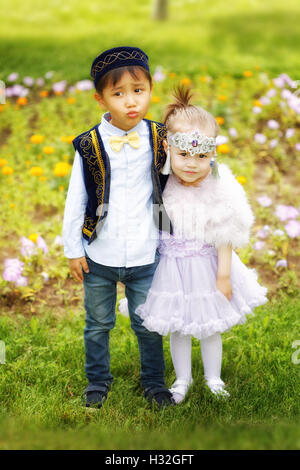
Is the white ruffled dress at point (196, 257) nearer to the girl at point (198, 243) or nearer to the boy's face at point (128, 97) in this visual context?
the girl at point (198, 243)

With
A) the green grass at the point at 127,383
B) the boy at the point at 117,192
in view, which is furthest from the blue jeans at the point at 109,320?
the green grass at the point at 127,383

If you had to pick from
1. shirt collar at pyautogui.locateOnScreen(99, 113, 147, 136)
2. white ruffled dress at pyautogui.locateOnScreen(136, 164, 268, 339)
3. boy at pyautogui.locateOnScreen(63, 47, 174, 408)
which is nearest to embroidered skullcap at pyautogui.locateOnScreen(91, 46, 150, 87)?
boy at pyautogui.locateOnScreen(63, 47, 174, 408)

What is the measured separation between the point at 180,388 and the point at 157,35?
9520 mm

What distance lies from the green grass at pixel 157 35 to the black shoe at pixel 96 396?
228 inches

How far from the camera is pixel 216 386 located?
9.02 feet

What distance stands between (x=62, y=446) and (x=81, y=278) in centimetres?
95

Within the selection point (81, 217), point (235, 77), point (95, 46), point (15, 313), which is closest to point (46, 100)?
point (235, 77)

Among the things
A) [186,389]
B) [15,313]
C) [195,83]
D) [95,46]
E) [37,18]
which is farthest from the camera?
[37,18]

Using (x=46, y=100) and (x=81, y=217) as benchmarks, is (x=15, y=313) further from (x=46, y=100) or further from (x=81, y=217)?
(x=46, y=100)

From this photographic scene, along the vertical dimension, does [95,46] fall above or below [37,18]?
below

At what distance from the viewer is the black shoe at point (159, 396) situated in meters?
2.70

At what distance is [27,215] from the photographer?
15.1ft

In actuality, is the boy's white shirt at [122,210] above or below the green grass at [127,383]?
above

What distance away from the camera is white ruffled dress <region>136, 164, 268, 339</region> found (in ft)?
8.05
